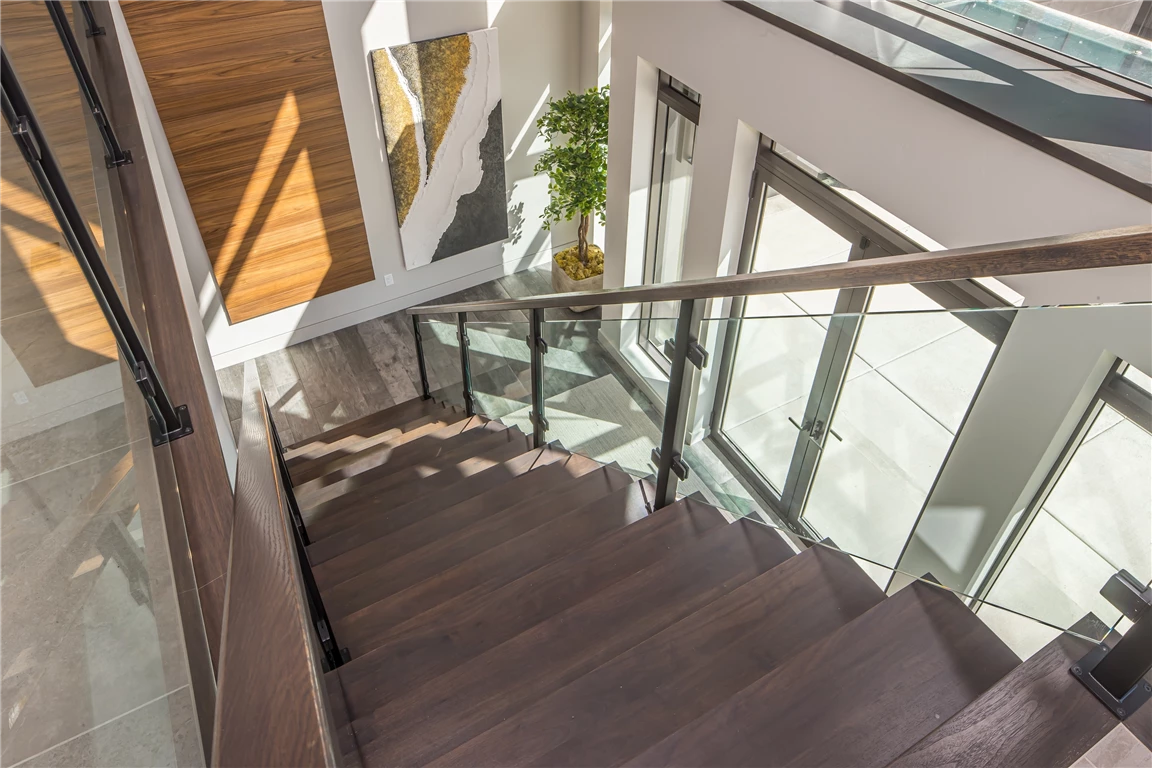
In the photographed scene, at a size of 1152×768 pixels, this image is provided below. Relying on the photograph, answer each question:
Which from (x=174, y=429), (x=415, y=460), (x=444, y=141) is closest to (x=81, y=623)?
(x=174, y=429)

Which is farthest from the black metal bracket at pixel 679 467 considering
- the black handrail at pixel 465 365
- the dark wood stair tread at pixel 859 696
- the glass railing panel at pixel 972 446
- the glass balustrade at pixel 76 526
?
the black handrail at pixel 465 365

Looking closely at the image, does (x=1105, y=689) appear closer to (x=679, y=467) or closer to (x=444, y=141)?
(x=679, y=467)

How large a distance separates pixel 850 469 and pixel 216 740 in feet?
5.63

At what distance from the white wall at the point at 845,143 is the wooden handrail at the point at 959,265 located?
1467mm

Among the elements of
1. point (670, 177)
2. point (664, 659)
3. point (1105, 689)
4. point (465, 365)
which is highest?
point (1105, 689)

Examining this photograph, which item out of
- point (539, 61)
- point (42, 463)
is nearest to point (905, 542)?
point (42, 463)

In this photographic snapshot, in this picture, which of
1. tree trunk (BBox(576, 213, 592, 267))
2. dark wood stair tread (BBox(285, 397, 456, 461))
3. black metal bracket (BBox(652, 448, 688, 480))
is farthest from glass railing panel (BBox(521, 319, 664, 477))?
tree trunk (BBox(576, 213, 592, 267))

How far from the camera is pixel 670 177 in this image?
219 inches

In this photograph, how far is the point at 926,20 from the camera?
3.62m

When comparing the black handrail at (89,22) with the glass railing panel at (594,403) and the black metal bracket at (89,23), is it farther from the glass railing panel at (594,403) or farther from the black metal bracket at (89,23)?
the glass railing panel at (594,403)

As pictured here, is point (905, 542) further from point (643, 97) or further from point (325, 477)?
point (643, 97)

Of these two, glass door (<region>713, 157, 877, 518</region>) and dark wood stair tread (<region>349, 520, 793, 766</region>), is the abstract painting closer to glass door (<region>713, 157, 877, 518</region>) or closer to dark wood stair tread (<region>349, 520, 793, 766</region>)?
glass door (<region>713, 157, 877, 518</region>)

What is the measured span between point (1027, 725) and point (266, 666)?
1285mm

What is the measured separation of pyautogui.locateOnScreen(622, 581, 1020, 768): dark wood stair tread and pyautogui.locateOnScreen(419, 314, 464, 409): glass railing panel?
382 centimetres
